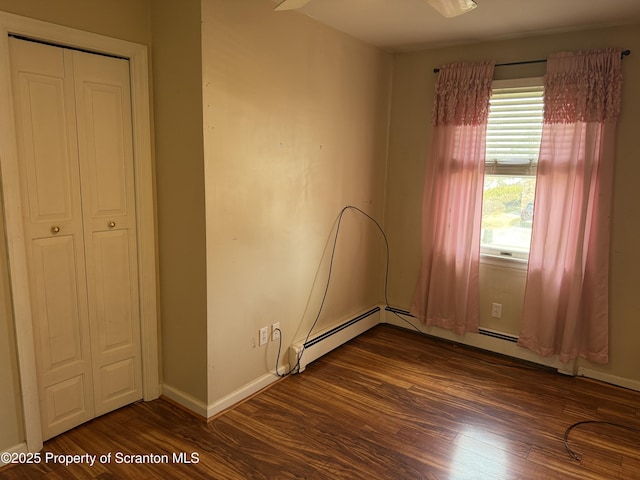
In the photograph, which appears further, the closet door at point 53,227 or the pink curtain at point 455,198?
the pink curtain at point 455,198

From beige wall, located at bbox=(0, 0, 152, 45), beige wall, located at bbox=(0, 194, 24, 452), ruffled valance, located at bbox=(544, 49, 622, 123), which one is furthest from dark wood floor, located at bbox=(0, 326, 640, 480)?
beige wall, located at bbox=(0, 0, 152, 45)

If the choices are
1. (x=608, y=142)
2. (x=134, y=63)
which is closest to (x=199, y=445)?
(x=134, y=63)

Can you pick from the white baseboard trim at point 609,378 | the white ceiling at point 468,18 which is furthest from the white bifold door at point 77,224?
the white baseboard trim at point 609,378

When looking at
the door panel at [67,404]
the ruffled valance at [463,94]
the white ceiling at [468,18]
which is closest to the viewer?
the door panel at [67,404]

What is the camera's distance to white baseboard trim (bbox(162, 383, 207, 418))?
2504mm

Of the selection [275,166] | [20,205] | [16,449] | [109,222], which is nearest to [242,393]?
[16,449]

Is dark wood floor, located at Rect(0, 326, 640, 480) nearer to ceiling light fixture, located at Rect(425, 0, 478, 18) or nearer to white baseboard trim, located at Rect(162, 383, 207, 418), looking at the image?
white baseboard trim, located at Rect(162, 383, 207, 418)

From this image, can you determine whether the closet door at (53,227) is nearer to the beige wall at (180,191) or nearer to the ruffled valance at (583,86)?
the beige wall at (180,191)

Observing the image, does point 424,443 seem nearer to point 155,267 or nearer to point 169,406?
point 169,406

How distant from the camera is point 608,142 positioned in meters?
2.82

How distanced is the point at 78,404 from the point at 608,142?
3549 mm

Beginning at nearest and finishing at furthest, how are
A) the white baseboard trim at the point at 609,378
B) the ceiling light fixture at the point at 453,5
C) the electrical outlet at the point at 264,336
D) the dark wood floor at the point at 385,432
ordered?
the ceiling light fixture at the point at 453,5, the dark wood floor at the point at 385,432, the electrical outlet at the point at 264,336, the white baseboard trim at the point at 609,378

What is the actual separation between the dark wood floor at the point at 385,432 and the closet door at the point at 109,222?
0.88 feet

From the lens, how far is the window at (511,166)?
10.3ft
